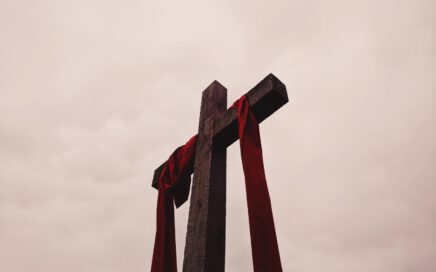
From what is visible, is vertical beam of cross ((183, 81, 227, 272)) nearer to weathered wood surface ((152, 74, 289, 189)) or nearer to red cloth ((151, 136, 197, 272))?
weathered wood surface ((152, 74, 289, 189))

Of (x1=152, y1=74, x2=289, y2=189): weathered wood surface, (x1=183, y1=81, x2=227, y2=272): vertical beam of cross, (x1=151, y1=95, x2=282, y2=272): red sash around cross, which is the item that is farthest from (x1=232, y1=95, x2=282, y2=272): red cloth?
(x1=183, y1=81, x2=227, y2=272): vertical beam of cross

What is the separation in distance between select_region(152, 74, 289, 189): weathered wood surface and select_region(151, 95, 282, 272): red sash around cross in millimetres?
91

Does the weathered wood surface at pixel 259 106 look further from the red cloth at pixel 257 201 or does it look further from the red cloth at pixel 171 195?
the red cloth at pixel 171 195

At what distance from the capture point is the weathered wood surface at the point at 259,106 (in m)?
2.72

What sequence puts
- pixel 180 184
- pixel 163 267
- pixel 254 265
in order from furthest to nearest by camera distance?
1. pixel 180 184
2. pixel 163 267
3. pixel 254 265

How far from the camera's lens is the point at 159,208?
3105 millimetres

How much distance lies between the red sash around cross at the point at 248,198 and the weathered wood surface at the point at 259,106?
0.30 ft

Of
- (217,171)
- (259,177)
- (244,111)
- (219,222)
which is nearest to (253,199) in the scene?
(259,177)

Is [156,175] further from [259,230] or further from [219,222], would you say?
[259,230]

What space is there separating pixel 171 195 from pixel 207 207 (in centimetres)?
90

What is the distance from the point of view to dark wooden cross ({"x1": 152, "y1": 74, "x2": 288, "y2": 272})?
7.32 ft

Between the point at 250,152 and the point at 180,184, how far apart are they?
1.07 metres

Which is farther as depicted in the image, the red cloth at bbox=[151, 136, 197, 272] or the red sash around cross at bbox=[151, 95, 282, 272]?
the red cloth at bbox=[151, 136, 197, 272]

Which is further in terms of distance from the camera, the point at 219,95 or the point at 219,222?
the point at 219,95
